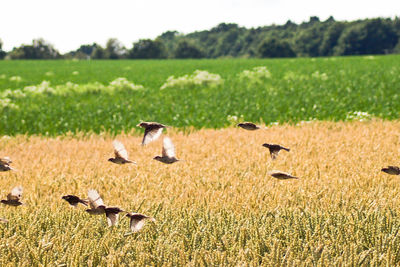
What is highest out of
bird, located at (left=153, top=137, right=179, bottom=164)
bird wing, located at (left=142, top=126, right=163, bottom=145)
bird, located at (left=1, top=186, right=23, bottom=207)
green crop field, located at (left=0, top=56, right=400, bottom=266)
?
bird wing, located at (left=142, top=126, right=163, bottom=145)

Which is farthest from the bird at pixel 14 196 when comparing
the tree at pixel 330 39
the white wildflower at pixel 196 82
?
the tree at pixel 330 39

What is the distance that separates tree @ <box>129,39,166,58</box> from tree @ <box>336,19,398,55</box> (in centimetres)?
3794

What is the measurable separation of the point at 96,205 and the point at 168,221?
0.54 metres

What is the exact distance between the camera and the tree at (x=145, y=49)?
88938 millimetres

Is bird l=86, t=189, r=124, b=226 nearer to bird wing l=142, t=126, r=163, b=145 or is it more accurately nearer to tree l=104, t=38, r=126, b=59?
bird wing l=142, t=126, r=163, b=145

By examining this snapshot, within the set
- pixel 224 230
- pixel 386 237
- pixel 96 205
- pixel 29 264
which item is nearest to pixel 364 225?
pixel 386 237

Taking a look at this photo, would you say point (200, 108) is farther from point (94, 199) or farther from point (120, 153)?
point (94, 199)

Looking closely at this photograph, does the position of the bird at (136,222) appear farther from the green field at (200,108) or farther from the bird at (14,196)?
the green field at (200,108)

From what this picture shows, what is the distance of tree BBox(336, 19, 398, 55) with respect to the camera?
86.7m

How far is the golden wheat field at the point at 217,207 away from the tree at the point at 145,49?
280ft

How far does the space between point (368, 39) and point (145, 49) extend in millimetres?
46119

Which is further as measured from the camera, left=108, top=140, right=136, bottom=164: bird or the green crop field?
left=108, top=140, right=136, bottom=164: bird

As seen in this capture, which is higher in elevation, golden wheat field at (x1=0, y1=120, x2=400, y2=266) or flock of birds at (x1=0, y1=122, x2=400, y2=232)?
flock of birds at (x1=0, y1=122, x2=400, y2=232)

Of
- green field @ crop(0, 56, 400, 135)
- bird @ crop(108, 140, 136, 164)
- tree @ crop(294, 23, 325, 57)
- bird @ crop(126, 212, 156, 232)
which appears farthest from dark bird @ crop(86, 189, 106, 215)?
tree @ crop(294, 23, 325, 57)
